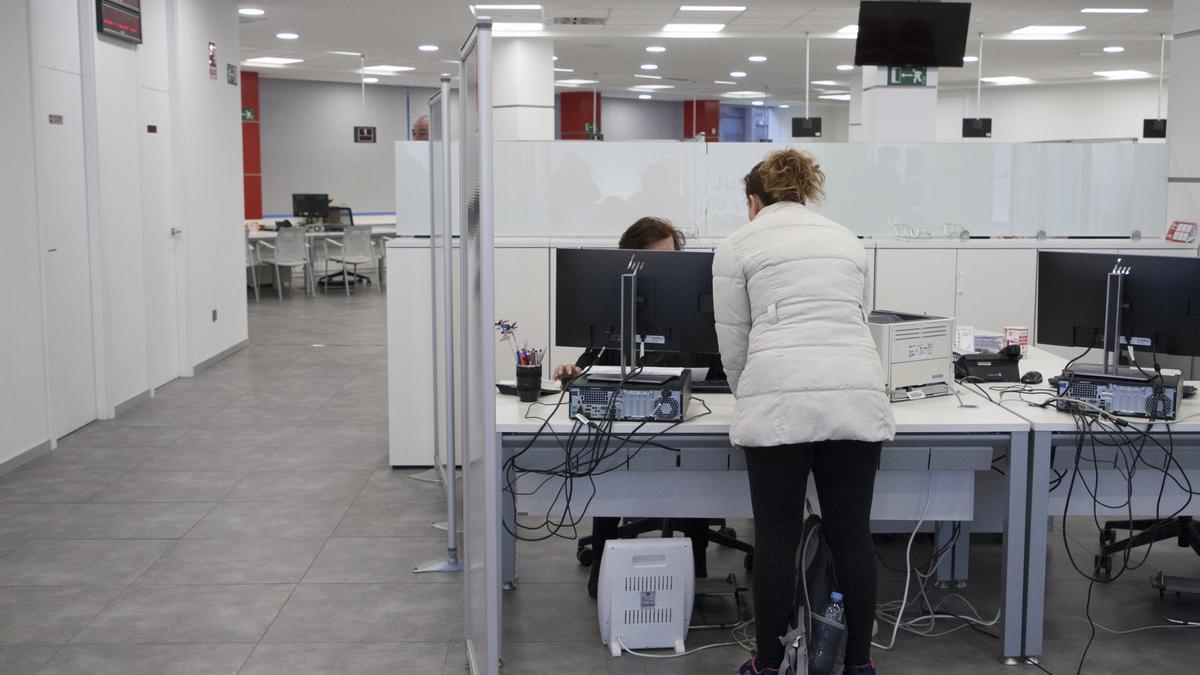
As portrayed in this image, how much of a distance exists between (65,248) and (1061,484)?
5.41 m

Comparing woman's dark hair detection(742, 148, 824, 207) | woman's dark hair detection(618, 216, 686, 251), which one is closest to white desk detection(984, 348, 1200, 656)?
woman's dark hair detection(742, 148, 824, 207)

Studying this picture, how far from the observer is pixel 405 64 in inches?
664

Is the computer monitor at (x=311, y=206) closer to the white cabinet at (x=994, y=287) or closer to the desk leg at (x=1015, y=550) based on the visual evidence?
the white cabinet at (x=994, y=287)

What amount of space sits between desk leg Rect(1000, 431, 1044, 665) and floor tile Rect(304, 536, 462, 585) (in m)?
1.90

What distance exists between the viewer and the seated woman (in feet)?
12.9

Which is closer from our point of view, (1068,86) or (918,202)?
(918,202)

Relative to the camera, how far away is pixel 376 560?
4.39 m

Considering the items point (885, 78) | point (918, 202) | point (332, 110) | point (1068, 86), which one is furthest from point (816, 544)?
point (1068, 86)

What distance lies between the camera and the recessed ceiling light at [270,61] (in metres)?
16.1

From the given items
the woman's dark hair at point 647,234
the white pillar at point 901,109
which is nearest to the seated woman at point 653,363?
the woman's dark hair at point 647,234

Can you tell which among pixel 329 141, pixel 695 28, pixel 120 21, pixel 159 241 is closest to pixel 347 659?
pixel 120 21

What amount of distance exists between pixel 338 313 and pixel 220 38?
368cm

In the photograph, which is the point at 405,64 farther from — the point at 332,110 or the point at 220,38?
the point at 220,38

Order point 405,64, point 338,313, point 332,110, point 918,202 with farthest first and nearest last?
point 332,110 < point 405,64 < point 338,313 < point 918,202
